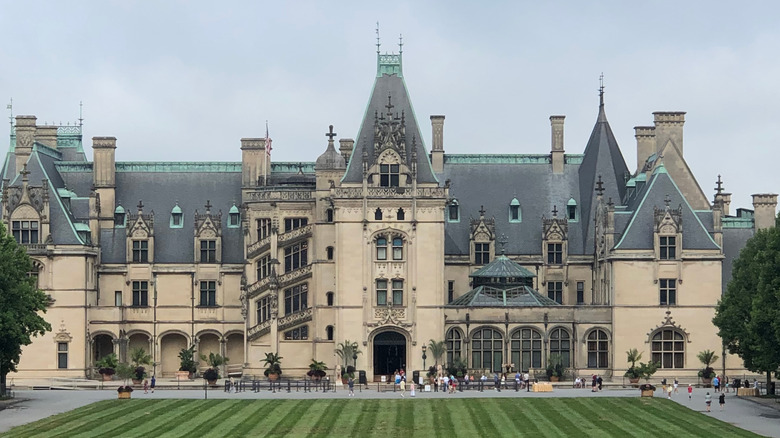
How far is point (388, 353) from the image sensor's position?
119562 mm

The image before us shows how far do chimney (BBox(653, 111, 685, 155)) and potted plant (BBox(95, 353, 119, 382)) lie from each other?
4019cm

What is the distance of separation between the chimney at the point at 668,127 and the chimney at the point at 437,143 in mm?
14950

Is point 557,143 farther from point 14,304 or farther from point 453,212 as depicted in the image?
point 14,304

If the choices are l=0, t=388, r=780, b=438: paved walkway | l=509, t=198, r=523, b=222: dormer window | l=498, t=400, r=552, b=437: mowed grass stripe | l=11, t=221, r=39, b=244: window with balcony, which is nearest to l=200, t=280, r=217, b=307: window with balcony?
l=11, t=221, r=39, b=244: window with balcony

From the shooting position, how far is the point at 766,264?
9769cm

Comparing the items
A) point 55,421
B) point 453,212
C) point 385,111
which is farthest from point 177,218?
point 55,421

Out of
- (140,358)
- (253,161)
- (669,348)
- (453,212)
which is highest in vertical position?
(253,161)

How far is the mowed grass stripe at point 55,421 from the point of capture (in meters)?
84.2

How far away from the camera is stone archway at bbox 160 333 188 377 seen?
128 metres

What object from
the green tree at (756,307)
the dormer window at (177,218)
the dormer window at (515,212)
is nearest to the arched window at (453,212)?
the dormer window at (515,212)

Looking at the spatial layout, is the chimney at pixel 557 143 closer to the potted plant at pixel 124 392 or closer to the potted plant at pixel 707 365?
the potted plant at pixel 707 365

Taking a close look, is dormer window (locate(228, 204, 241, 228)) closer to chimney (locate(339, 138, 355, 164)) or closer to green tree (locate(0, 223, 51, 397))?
chimney (locate(339, 138, 355, 164))

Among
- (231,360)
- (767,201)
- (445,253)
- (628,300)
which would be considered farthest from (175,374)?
(767,201)

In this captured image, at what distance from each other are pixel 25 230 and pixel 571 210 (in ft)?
122
